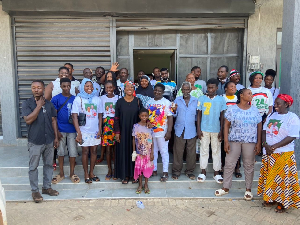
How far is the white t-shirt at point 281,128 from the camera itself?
11.8ft

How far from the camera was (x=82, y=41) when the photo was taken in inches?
257

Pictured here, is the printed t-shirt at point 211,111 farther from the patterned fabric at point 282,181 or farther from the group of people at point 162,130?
the patterned fabric at point 282,181

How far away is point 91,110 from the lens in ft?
14.4

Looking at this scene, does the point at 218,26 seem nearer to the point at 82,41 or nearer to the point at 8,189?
the point at 82,41

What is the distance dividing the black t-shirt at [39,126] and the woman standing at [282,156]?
336 centimetres

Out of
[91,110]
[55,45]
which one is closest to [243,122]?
[91,110]

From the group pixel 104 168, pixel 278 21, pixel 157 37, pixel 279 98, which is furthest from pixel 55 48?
pixel 278 21

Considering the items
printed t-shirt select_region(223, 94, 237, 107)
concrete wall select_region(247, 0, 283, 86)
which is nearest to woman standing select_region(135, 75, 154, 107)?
printed t-shirt select_region(223, 94, 237, 107)

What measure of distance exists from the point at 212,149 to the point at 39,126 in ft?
9.62

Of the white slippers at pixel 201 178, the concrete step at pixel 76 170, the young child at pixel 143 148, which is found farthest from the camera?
the concrete step at pixel 76 170

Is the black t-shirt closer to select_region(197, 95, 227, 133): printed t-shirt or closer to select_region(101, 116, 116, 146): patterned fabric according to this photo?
select_region(101, 116, 116, 146): patterned fabric

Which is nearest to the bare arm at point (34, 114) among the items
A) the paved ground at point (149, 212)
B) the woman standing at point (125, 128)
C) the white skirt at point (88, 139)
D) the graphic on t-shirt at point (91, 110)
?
the graphic on t-shirt at point (91, 110)

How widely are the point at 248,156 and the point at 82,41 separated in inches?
192

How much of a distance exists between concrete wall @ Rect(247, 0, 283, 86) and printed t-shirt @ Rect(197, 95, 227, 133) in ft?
9.77
